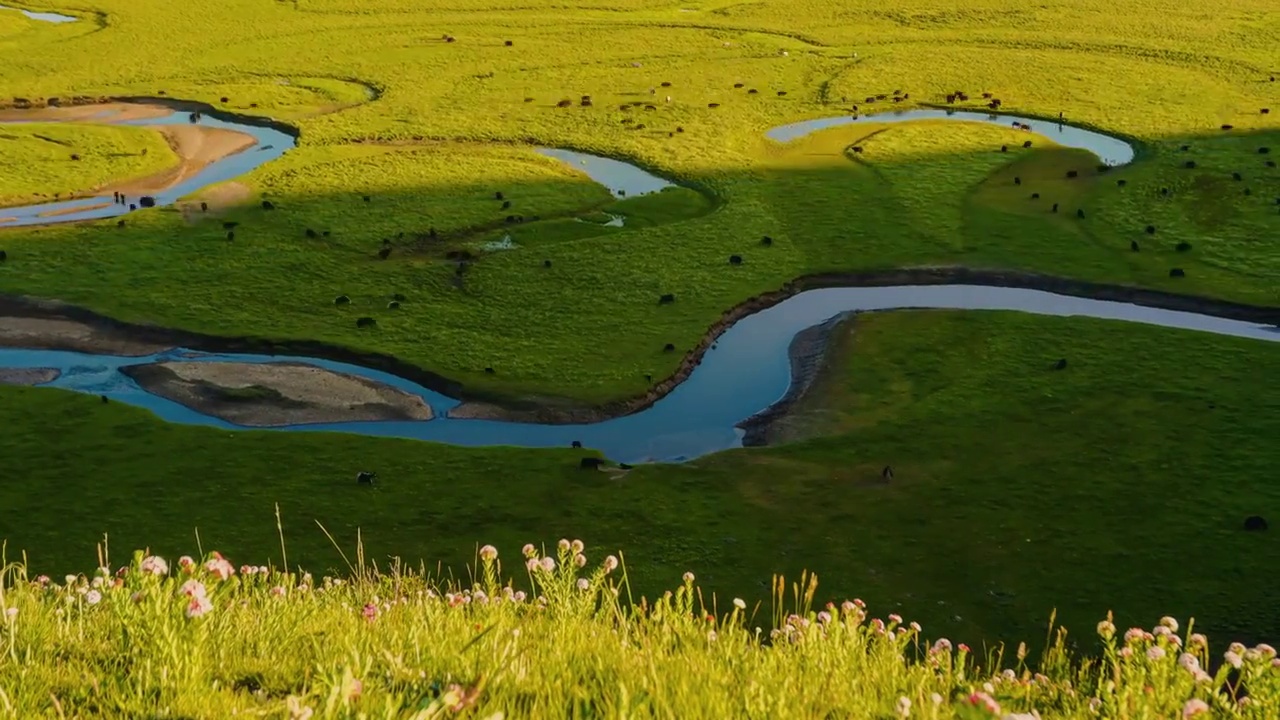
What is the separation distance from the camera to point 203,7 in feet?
265

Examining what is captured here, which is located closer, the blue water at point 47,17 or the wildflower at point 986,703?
the wildflower at point 986,703

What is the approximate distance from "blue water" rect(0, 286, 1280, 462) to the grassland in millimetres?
1171

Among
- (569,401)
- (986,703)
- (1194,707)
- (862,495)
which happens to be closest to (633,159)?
(569,401)

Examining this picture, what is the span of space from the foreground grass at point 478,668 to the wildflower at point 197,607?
4 centimetres

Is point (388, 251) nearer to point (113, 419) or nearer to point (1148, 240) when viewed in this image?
point (113, 419)

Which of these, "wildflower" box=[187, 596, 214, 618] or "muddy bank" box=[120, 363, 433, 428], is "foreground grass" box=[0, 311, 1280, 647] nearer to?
"muddy bank" box=[120, 363, 433, 428]

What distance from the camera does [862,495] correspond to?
2645 cm

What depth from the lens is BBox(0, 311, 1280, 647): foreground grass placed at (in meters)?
23.3

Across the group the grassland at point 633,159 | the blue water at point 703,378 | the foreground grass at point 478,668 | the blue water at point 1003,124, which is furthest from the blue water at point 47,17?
the foreground grass at point 478,668

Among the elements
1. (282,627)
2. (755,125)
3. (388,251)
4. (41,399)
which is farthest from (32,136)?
(282,627)

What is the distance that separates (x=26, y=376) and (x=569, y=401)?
1431 centimetres

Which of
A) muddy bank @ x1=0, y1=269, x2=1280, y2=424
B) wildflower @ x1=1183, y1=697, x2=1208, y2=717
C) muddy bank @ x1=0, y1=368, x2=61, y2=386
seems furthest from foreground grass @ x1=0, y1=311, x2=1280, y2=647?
wildflower @ x1=1183, y1=697, x2=1208, y2=717

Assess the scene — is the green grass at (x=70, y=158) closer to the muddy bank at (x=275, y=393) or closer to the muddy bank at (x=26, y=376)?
the muddy bank at (x=26, y=376)

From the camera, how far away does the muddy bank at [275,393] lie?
3109cm
